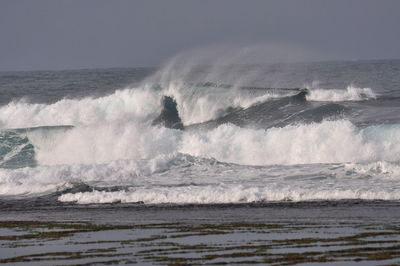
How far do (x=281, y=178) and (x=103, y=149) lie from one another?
14876 millimetres

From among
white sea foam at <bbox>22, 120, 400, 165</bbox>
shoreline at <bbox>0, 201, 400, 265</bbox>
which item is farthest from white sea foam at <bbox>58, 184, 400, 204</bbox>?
white sea foam at <bbox>22, 120, 400, 165</bbox>

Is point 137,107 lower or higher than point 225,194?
higher

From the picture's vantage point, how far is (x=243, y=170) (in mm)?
35531

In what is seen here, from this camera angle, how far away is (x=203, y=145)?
140 ft

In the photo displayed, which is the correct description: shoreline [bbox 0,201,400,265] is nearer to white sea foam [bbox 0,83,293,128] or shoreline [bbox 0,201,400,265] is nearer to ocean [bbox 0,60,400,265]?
ocean [bbox 0,60,400,265]

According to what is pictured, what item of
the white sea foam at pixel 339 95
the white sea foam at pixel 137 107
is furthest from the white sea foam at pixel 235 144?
the white sea foam at pixel 339 95

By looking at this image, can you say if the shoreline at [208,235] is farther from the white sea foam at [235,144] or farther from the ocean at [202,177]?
the white sea foam at [235,144]

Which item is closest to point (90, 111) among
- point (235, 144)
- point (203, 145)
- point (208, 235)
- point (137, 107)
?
point (137, 107)

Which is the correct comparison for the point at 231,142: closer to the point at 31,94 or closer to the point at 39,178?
the point at 39,178

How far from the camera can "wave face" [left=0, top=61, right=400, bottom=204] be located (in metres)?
31.8

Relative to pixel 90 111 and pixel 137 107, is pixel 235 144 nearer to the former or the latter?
pixel 137 107

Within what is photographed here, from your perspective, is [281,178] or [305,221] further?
[281,178]

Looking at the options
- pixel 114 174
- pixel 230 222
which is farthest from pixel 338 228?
pixel 114 174

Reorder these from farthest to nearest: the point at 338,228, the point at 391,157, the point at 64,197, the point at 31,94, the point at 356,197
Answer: the point at 31,94
the point at 391,157
the point at 64,197
the point at 356,197
the point at 338,228
